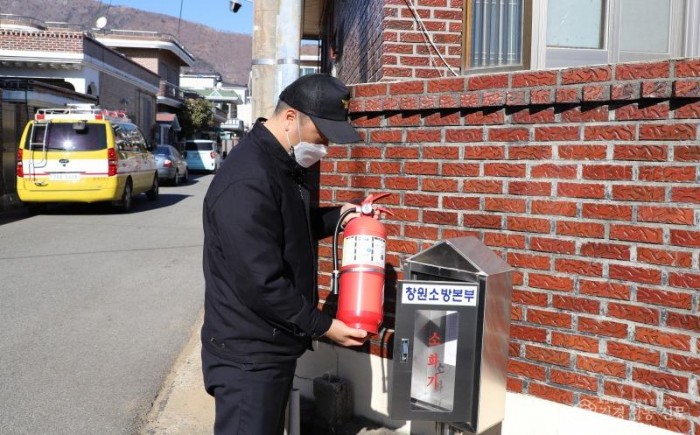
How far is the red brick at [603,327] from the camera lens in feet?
11.6

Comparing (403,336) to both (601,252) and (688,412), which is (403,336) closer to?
(601,252)

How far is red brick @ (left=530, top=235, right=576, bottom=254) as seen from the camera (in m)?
3.70

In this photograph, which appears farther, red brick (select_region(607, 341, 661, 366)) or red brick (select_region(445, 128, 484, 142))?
red brick (select_region(445, 128, 484, 142))

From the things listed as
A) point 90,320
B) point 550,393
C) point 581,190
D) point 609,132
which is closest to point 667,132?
point 609,132

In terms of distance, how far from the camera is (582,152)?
143 inches

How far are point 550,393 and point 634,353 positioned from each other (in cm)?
51

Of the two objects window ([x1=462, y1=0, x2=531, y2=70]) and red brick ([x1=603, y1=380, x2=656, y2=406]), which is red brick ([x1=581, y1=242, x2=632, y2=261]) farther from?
window ([x1=462, y1=0, x2=531, y2=70])

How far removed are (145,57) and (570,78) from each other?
4892 cm

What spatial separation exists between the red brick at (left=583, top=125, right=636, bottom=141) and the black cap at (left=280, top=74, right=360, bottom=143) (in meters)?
1.26

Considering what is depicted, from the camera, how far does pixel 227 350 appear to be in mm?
2922

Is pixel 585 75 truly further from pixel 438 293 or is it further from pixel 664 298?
pixel 438 293

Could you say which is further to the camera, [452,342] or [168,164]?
[168,164]

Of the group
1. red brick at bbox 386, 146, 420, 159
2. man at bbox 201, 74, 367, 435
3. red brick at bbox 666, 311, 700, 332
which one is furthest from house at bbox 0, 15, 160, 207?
red brick at bbox 666, 311, 700, 332

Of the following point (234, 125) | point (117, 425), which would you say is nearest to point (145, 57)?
point (234, 125)
